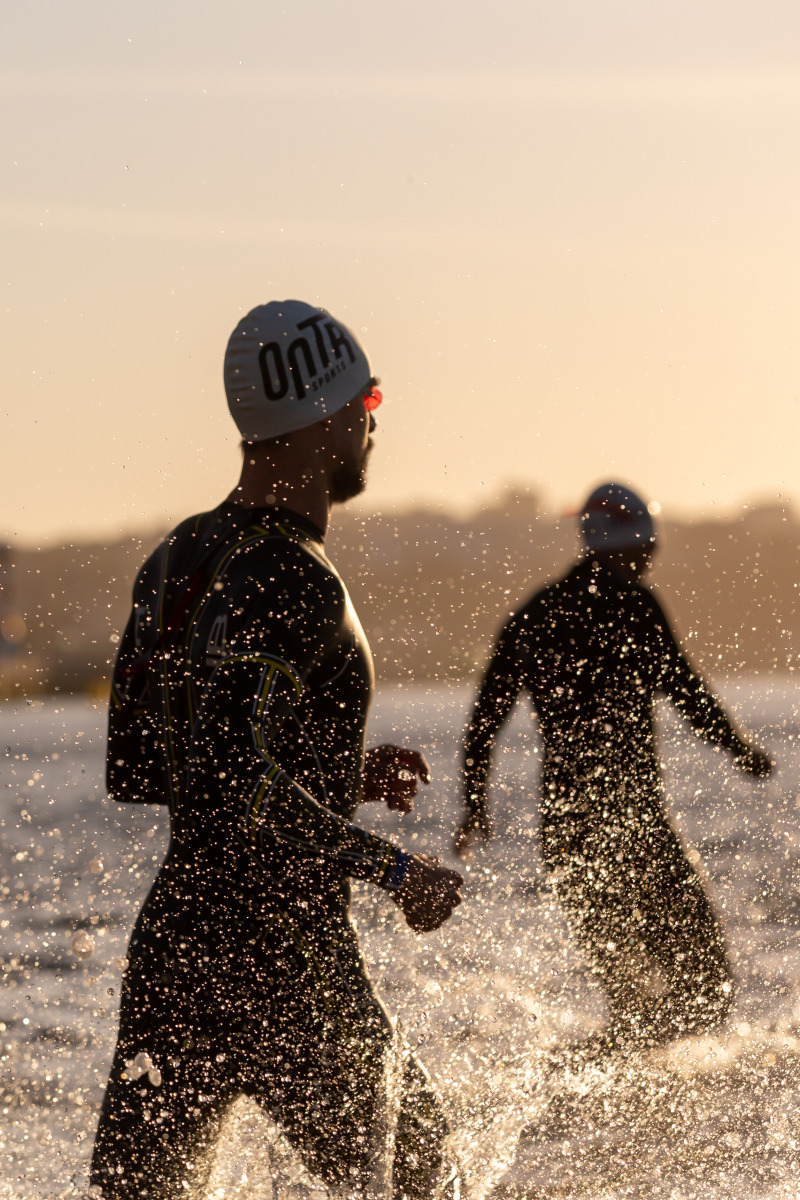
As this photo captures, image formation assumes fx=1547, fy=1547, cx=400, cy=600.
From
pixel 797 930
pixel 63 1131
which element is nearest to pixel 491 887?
pixel 797 930

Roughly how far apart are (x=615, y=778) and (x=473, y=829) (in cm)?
51

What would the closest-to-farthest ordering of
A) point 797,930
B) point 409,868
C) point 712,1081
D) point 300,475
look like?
1. point 409,868
2. point 300,475
3. point 712,1081
4. point 797,930

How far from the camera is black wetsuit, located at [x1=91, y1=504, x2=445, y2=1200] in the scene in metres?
2.64

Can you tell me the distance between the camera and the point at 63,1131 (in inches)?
177

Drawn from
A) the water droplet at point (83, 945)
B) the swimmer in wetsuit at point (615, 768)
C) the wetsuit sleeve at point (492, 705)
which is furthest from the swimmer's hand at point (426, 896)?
the water droplet at point (83, 945)

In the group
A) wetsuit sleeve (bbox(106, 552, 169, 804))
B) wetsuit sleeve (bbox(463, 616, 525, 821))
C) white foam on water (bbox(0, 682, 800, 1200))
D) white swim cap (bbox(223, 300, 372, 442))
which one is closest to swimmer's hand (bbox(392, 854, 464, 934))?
white foam on water (bbox(0, 682, 800, 1200))

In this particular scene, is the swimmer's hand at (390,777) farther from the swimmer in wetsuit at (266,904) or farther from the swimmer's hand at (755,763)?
the swimmer's hand at (755,763)

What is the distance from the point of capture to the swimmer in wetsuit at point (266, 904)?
2.58 metres

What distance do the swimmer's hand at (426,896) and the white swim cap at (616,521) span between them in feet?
9.21

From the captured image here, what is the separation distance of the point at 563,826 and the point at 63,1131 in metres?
1.82

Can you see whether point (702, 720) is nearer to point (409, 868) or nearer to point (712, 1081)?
point (712, 1081)

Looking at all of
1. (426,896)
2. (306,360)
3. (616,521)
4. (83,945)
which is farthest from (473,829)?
(83,945)

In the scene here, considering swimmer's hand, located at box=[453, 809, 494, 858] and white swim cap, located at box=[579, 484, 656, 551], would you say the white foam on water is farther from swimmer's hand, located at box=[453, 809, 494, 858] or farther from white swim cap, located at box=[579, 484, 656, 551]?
white swim cap, located at box=[579, 484, 656, 551]

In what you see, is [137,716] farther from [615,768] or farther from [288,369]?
[615,768]
